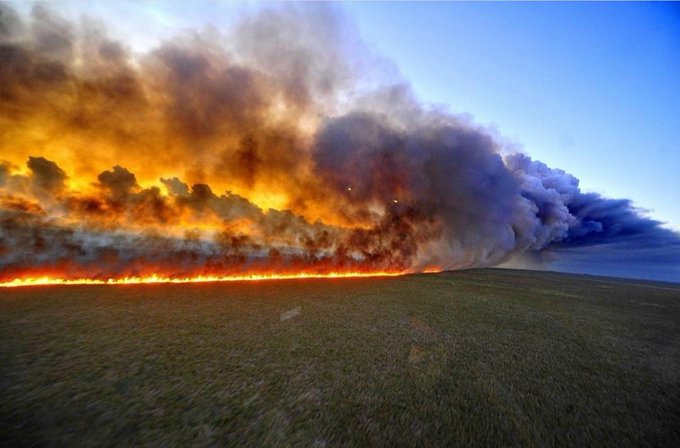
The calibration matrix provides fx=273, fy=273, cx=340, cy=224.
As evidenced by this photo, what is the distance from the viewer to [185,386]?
6289 millimetres

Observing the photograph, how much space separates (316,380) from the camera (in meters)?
6.95

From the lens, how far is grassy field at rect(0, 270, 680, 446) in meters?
4.95

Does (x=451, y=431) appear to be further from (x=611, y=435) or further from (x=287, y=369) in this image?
(x=287, y=369)

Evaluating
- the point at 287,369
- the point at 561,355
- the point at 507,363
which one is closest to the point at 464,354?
the point at 507,363

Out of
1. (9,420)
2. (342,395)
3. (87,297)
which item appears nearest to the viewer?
(9,420)

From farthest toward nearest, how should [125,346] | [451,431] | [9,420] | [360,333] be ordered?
[360,333] < [125,346] < [451,431] < [9,420]

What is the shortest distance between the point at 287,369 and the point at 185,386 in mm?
2456

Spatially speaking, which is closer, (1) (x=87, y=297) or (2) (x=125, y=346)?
(2) (x=125, y=346)

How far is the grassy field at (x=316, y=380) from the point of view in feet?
16.2

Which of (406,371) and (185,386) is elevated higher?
(185,386)

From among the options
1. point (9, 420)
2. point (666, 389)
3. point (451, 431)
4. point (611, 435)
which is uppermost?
point (9, 420)

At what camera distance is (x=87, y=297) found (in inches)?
616

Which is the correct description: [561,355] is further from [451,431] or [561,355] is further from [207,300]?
[207,300]

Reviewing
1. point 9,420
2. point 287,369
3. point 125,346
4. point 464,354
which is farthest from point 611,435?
point 125,346
